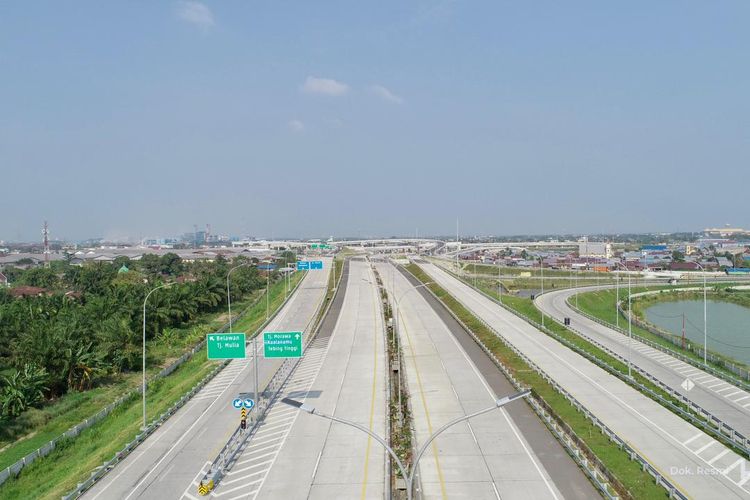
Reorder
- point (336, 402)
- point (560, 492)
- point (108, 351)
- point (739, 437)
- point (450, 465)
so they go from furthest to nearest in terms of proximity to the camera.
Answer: point (108, 351), point (336, 402), point (739, 437), point (450, 465), point (560, 492)

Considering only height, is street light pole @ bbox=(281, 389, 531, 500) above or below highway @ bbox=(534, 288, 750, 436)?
above

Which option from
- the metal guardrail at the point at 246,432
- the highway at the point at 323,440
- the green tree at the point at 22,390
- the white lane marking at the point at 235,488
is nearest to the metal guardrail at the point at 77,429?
the green tree at the point at 22,390

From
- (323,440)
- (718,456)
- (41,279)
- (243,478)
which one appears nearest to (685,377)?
(718,456)

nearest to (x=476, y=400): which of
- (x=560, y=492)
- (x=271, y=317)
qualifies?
(x=560, y=492)

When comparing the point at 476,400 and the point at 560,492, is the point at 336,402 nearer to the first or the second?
the point at 476,400

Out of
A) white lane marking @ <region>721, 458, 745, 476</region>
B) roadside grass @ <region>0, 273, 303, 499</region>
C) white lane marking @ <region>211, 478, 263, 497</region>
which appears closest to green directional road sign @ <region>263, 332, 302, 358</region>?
roadside grass @ <region>0, 273, 303, 499</region>

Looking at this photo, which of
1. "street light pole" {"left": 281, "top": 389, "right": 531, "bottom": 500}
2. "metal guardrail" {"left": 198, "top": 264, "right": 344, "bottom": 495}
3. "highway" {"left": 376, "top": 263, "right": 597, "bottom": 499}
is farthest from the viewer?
"metal guardrail" {"left": 198, "top": 264, "right": 344, "bottom": 495}

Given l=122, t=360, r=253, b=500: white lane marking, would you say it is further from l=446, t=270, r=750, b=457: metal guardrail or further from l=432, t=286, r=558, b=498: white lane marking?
l=446, t=270, r=750, b=457: metal guardrail
